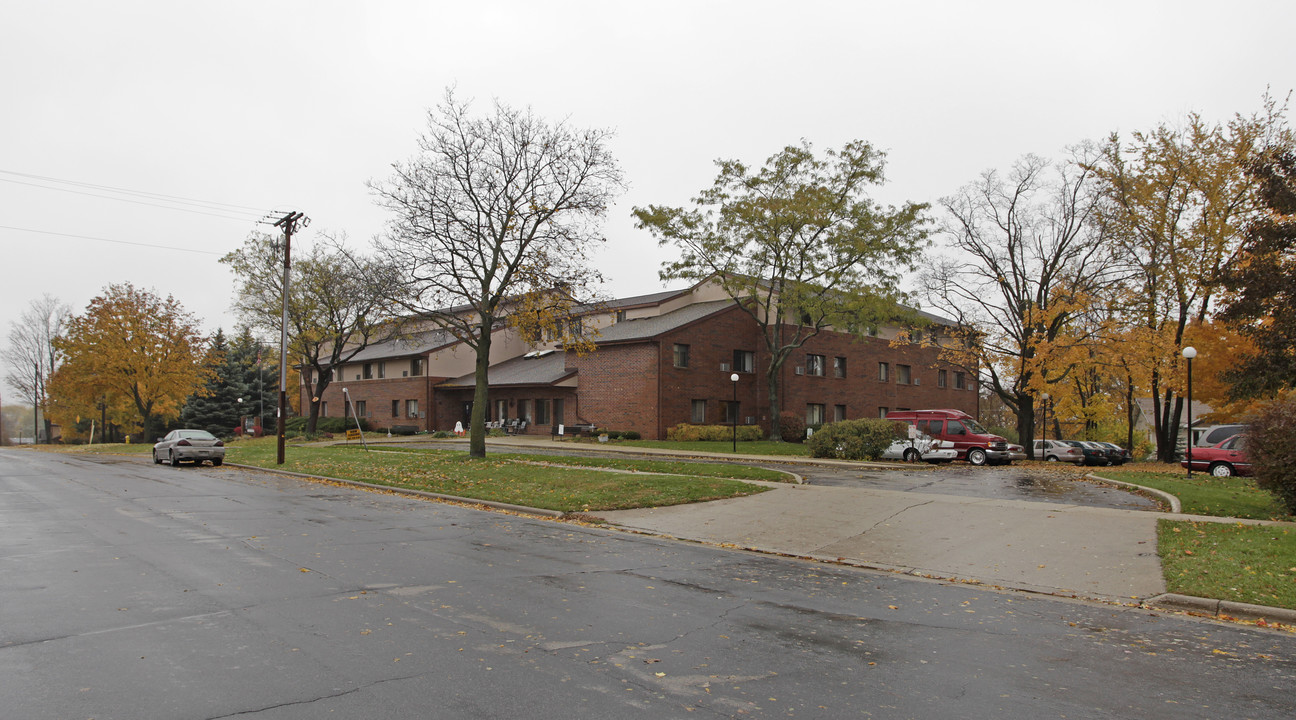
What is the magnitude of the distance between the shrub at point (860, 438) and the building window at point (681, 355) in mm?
13774

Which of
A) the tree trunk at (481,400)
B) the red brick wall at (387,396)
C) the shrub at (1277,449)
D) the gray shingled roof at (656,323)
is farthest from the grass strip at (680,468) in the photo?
the red brick wall at (387,396)

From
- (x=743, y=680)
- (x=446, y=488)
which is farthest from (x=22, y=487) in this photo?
(x=743, y=680)

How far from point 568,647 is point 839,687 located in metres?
2.12

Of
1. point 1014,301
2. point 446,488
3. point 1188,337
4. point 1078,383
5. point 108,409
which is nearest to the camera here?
point 446,488

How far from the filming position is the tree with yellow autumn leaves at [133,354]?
44.9 m

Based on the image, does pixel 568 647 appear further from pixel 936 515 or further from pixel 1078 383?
pixel 1078 383

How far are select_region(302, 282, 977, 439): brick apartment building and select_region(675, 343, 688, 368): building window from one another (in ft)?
0.18

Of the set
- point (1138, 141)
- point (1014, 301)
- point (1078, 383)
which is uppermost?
point (1138, 141)

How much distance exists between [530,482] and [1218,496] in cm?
1534

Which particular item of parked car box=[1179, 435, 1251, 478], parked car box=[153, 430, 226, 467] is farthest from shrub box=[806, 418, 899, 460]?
parked car box=[153, 430, 226, 467]

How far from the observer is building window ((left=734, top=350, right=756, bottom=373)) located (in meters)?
44.3

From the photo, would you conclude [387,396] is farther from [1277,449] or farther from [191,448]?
[1277,449]

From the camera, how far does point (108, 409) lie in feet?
204

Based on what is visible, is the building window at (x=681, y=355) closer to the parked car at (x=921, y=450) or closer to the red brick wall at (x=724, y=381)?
the red brick wall at (x=724, y=381)
